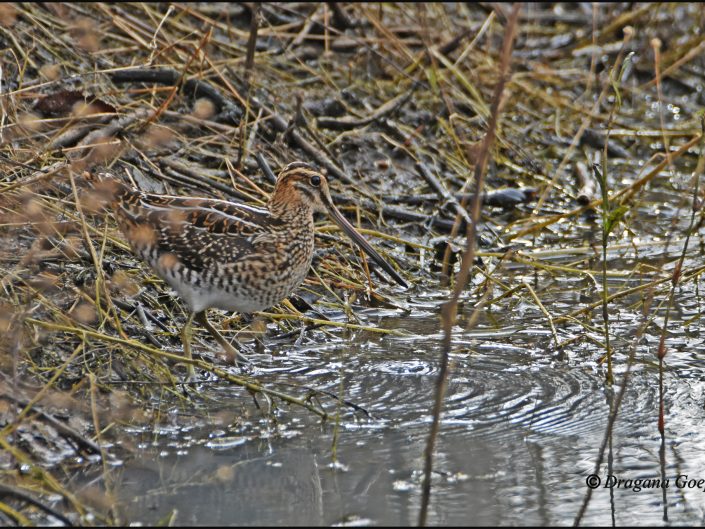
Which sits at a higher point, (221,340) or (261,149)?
(261,149)

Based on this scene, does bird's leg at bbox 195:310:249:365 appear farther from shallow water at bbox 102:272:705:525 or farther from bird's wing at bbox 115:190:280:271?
bird's wing at bbox 115:190:280:271

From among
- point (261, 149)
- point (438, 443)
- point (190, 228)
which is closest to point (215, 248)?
point (190, 228)

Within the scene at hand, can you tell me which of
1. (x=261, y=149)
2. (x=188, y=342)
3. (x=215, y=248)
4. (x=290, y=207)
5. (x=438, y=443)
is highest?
(x=261, y=149)

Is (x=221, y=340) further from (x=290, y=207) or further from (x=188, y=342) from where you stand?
(x=290, y=207)

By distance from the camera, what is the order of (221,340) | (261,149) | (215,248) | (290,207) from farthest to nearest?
(261,149)
(290,207)
(221,340)
(215,248)

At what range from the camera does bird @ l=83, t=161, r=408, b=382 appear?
4961 millimetres

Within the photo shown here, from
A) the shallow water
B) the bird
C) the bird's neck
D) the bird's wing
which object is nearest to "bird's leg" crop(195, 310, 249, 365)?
the bird

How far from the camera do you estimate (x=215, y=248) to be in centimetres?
500

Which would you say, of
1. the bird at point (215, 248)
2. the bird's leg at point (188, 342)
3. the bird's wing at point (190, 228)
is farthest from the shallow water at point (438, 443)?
the bird's wing at point (190, 228)

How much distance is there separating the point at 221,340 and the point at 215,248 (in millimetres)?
497

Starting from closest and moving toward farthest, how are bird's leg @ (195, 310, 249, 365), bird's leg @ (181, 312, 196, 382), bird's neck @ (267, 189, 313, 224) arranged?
1. bird's leg @ (181, 312, 196, 382)
2. bird's leg @ (195, 310, 249, 365)
3. bird's neck @ (267, 189, 313, 224)

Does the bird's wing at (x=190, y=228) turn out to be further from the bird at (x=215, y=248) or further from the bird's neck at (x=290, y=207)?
the bird's neck at (x=290, y=207)

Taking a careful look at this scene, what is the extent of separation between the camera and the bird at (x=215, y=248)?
4961 millimetres

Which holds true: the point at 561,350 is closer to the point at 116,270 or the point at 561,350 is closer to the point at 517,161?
the point at 116,270
